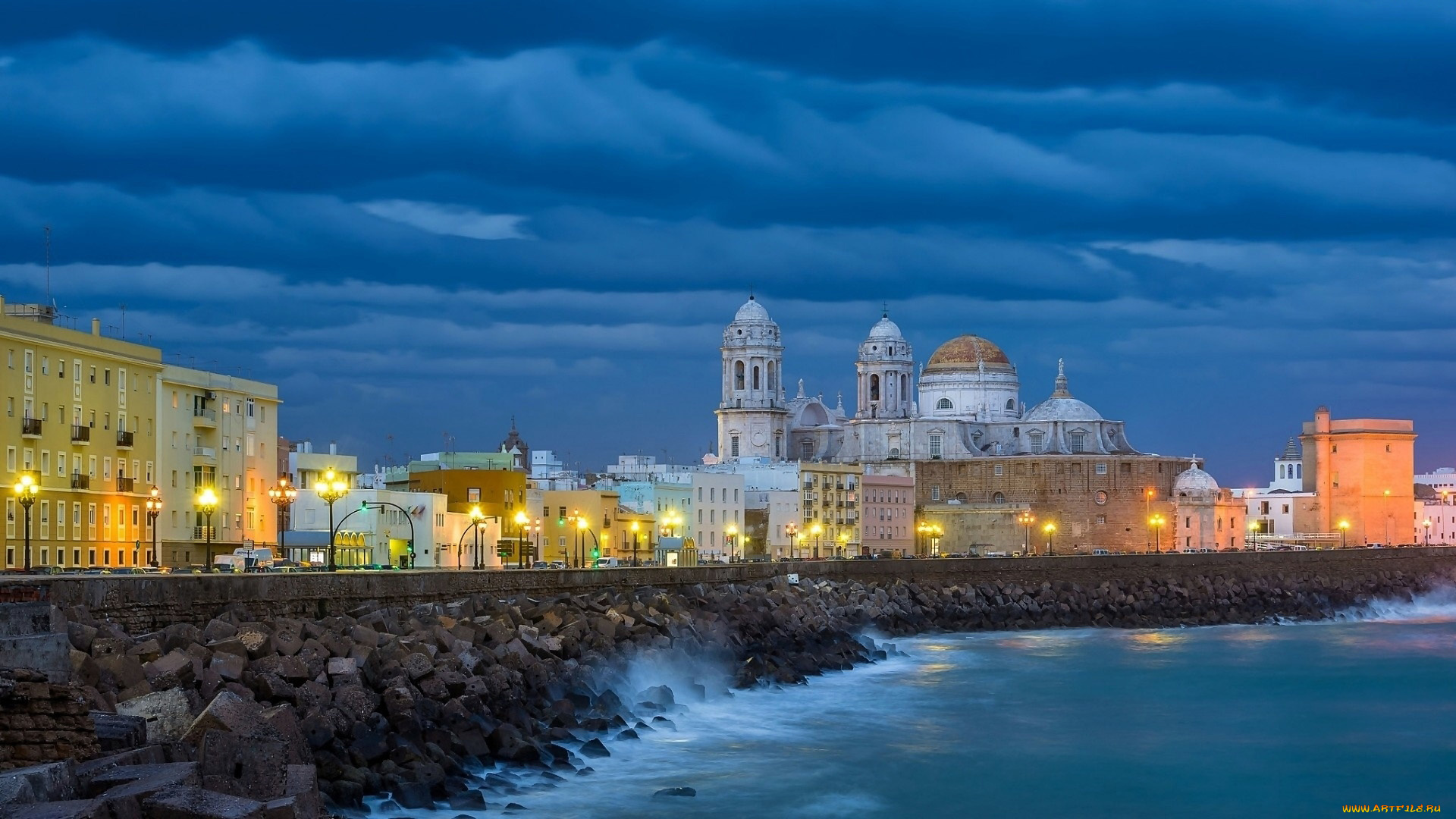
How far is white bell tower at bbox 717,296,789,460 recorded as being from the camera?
399ft

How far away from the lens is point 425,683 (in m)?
26.4

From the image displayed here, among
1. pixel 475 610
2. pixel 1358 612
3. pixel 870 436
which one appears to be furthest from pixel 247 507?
pixel 870 436

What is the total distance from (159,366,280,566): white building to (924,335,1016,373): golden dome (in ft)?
224

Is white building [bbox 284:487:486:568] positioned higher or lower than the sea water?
higher

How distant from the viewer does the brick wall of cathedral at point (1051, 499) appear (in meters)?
114

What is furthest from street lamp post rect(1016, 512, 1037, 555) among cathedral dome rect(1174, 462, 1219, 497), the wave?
the wave

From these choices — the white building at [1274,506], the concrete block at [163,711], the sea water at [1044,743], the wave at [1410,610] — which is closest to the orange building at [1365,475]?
the white building at [1274,506]

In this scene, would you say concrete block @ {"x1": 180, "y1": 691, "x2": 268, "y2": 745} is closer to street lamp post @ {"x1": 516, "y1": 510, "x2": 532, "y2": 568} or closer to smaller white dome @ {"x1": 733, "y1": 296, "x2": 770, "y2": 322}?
street lamp post @ {"x1": 516, "y1": 510, "x2": 532, "y2": 568}

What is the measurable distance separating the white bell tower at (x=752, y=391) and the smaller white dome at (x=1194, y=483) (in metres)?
24.5

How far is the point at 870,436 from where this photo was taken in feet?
396

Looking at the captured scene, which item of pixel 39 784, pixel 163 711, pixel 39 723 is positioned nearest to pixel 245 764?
pixel 39 723

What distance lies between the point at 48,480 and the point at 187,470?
8.52 metres

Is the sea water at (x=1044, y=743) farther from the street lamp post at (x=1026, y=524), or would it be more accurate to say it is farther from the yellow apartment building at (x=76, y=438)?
the street lamp post at (x=1026, y=524)

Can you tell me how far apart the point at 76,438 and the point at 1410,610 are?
59.4 m
